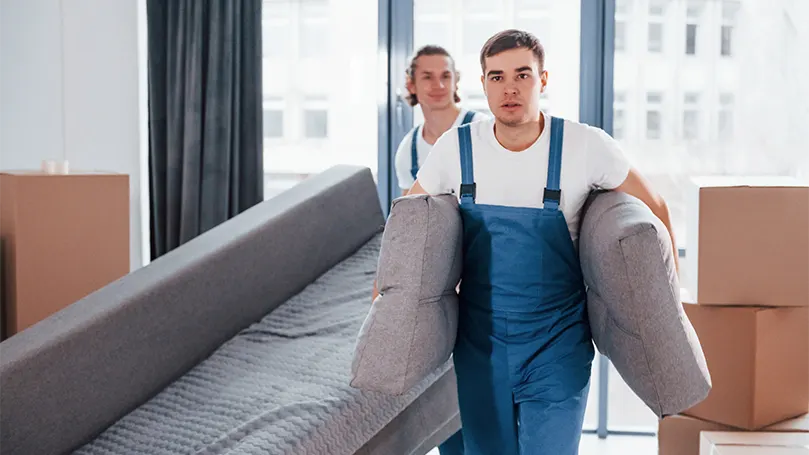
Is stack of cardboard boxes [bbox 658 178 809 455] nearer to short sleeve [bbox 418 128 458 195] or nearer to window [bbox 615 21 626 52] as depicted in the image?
short sleeve [bbox 418 128 458 195]

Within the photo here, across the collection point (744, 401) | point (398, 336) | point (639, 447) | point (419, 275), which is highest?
point (419, 275)

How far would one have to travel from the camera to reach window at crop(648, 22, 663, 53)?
3.44 m

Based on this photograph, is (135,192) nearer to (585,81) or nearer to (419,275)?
(585,81)

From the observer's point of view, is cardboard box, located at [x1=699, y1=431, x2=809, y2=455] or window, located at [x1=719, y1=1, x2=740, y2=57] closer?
cardboard box, located at [x1=699, y1=431, x2=809, y2=455]

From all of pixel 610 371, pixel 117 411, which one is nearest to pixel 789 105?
pixel 610 371

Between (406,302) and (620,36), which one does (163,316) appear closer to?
(406,302)

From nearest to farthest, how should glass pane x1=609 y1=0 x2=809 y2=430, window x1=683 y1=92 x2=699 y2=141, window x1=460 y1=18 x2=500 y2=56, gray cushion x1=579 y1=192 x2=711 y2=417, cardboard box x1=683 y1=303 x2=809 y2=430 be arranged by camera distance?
gray cushion x1=579 y1=192 x2=711 y2=417 → cardboard box x1=683 y1=303 x2=809 y2=430 → glass pane x1=609 y1=0 x2=809 y2=430 → window x1=683 y1=92 x2=699 y2=141 → window x1=460 y1=18 x2=500 y2=56

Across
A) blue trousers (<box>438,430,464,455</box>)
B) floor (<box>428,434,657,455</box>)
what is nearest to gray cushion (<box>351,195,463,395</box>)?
blue trousers (<box>438,430,464,455</box>)

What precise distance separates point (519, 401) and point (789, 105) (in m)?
2.31

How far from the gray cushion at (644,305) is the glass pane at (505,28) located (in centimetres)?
202

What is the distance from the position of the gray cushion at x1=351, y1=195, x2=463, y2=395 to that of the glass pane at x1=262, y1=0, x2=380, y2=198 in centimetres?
209

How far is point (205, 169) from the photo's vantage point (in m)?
3.53

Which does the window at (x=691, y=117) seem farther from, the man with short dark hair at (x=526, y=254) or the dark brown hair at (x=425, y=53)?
the man with short dark hair at (x=526, y=254)

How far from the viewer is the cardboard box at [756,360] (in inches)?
90.8
